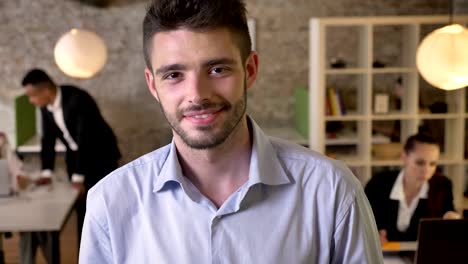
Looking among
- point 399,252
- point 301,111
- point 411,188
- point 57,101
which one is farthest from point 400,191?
point 301,111

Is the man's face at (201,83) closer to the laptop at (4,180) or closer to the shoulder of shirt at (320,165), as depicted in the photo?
the shoulder of shirt at (320,165)

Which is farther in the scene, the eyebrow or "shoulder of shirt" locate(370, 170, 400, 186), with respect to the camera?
"shoulder of shirt" locate(370, 170, 400, 186)

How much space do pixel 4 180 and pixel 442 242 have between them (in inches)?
116

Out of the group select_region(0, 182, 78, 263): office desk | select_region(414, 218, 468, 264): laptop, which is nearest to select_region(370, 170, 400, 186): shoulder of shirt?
select_region(414, 218, 468, 264): laptop

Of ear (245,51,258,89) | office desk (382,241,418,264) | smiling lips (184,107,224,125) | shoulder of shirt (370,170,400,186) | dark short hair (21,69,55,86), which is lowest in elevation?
office desk (382,241,418,264)

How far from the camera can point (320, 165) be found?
1476 mm

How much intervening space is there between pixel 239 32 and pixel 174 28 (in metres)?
0.14

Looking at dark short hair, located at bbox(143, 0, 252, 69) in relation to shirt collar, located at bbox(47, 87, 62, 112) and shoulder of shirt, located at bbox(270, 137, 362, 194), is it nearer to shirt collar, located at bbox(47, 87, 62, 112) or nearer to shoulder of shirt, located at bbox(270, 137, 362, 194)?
shoulder of shirt, located at bbox(270, 137, 362, 194)

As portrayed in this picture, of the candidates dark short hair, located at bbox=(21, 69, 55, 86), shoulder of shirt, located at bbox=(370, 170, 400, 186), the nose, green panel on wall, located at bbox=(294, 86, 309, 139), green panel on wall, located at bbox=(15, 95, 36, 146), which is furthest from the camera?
green panel on wall, located at bbox=(15, 95, 36, 146)

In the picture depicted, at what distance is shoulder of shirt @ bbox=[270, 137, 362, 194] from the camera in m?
1.45

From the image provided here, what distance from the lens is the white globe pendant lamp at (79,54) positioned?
4.54 m

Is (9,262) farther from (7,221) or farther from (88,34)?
(88,34)

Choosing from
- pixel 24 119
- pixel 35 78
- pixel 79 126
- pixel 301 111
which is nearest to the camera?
pixel 35 78

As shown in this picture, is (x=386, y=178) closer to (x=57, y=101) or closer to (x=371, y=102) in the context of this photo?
(x=371, y=102)
